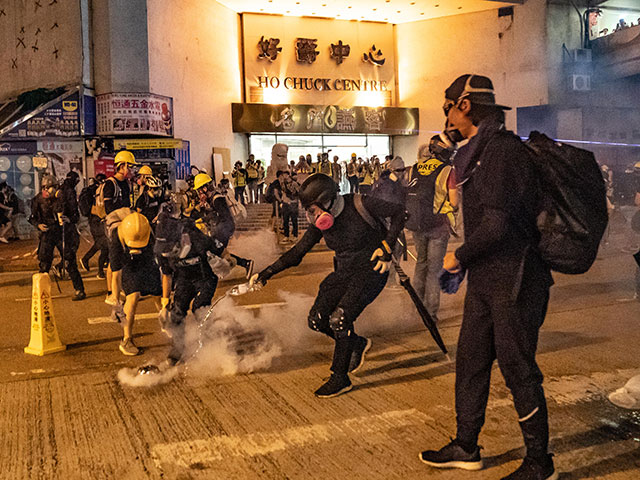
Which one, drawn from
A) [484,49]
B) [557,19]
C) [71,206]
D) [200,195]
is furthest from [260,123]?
[200,195]

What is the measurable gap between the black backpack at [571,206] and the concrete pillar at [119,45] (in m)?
19.2

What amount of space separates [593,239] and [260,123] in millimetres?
24170

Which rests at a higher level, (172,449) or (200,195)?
(200,195)

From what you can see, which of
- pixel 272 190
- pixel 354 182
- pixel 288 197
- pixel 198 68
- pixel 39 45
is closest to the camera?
pixel 288 197

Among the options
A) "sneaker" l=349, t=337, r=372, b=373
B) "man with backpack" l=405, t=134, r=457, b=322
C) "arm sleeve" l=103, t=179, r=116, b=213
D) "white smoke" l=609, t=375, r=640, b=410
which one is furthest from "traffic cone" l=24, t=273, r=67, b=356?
"white smoke" l=609, t=375, r=640, b=410

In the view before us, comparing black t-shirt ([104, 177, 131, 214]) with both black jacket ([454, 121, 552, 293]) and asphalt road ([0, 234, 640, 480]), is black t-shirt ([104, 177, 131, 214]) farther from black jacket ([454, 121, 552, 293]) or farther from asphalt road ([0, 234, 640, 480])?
black jacket ([454, 121, 552, 293])

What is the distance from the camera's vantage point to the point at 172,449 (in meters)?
3.84

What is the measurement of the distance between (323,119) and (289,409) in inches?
951

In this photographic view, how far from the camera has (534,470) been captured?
313 centimetres

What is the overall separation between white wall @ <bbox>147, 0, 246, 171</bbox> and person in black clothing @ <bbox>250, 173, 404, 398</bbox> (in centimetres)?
1752

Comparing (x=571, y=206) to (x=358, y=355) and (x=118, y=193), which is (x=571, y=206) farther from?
(x=118, y=193)

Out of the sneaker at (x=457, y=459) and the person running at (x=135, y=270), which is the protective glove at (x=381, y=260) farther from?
the person running at (x=135, y=270)

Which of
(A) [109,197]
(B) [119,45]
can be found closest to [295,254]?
(A) [109,197]

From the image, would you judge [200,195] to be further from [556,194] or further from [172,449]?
[556,194]
